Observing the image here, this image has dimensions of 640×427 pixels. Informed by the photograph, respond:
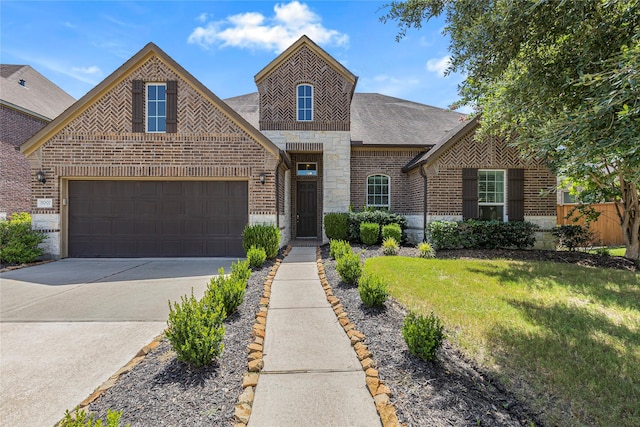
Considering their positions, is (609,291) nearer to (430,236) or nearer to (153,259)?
(430,236)

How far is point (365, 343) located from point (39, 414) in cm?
286

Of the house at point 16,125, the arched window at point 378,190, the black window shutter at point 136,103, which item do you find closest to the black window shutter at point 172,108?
the black window shutter at point 136,103

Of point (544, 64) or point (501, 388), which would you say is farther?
point (544, 64)

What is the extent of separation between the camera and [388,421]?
2.21 m

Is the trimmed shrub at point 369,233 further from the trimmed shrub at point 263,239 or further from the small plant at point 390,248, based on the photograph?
the trimmed shrub at point 263,239

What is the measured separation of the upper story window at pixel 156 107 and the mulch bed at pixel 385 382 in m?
7.88

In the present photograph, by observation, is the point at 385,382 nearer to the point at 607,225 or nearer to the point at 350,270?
the point at 350,270

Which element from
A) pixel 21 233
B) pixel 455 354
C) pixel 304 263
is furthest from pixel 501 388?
pixel 21 233

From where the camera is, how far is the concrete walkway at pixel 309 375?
2312mm

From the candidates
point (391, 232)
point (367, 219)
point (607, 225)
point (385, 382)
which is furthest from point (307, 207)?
point (607, 225)

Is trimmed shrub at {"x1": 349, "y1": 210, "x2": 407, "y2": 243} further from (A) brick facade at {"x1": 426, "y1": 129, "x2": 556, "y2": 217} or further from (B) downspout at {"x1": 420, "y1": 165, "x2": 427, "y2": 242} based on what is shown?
(A) brick facade at {"x1": 426, "y1": 129, "x2": 556, "y2": 217}

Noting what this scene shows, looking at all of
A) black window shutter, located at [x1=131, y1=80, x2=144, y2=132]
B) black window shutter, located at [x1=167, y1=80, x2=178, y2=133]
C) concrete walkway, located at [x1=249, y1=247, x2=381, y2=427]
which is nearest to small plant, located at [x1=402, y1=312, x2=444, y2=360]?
concrete walkway, located at [x1=249, y1=247, x2=381, y2=427]

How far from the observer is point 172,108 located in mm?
9336

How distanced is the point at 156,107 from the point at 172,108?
539 mm
